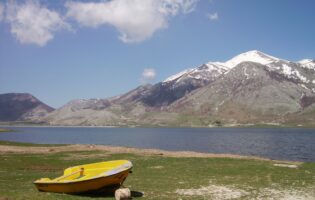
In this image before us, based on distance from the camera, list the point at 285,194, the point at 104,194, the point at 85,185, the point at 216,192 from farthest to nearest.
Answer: the point at 216,192
the point at 285,194
the point at 104,194
the point at 85,185

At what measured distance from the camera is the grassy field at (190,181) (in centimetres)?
2923

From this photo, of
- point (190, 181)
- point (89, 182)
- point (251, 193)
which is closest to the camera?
point (89, 182)

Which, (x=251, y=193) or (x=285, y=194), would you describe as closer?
(x=285, y=194)

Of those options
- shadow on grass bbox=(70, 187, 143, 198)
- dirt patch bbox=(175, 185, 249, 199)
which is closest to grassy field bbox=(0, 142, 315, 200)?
dirt patch bbox=(175, 185, 249, 199)

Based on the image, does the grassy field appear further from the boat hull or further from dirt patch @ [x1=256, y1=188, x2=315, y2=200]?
the boat hull

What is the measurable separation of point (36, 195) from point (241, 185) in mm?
18015

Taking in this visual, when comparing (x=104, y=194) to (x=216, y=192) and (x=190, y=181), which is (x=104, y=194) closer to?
(x=216, y=192)

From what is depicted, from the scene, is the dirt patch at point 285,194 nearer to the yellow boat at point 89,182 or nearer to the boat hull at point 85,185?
the yellow boat at point 89,182

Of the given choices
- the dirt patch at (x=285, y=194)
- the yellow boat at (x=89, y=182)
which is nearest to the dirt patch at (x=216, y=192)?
the dirt patch at (x=285, y=194)

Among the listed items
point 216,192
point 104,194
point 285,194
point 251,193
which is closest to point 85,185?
point 104,194

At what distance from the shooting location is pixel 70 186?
2827 cm

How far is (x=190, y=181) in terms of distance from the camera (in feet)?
119

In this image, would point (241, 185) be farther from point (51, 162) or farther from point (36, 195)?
point (51, 162)

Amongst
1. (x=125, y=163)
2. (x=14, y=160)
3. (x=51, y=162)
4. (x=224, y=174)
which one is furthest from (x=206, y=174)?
(x=14, y=160)
